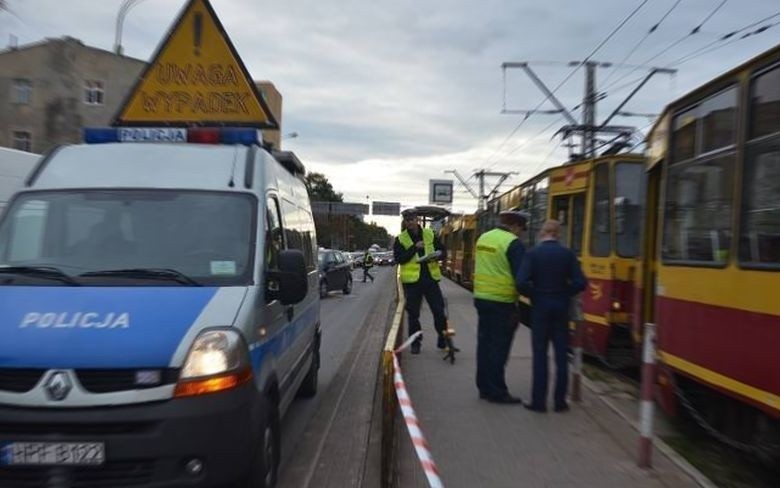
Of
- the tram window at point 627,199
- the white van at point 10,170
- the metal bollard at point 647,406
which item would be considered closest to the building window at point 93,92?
the white van at point 10,170

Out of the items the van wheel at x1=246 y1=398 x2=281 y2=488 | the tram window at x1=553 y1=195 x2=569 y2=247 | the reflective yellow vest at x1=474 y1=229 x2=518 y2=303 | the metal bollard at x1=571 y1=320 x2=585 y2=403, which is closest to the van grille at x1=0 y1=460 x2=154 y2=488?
the van wheel at x1=246 y1=398 x2=281 y2=488

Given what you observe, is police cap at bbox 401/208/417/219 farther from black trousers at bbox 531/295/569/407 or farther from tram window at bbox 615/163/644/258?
black trousers at bbox 531/295/569/407

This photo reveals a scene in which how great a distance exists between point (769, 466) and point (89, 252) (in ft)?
16.6

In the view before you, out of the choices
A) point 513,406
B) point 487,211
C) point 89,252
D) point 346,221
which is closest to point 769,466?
point 513,406

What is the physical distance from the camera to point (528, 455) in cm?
562

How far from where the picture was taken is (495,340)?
7.22 m

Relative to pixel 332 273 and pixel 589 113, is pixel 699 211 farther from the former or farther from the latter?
pixel 332 273

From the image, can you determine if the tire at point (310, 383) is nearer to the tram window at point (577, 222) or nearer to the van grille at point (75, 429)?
Result: the van grille at point (75, 429)

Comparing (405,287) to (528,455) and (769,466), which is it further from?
(769,466)

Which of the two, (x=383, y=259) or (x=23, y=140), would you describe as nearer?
(x=23, y=140)

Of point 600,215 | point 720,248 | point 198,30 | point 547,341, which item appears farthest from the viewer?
point 600,215

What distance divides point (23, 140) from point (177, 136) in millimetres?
44127

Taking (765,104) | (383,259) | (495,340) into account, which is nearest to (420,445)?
(765,104)

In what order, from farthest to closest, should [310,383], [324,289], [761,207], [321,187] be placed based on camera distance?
[321,187]
[324,289]
[310,383]
[761,207]
